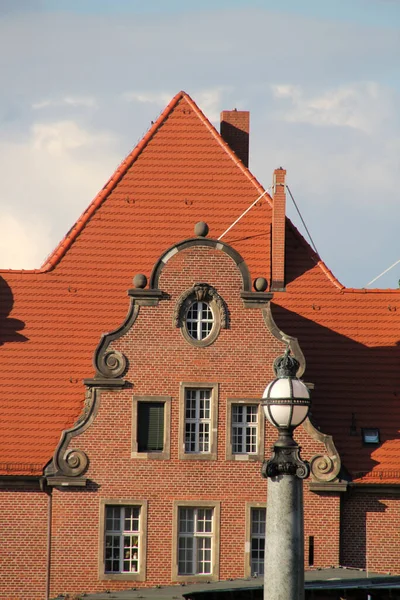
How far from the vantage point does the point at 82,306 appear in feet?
111

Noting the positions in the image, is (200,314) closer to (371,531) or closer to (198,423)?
(198,423)

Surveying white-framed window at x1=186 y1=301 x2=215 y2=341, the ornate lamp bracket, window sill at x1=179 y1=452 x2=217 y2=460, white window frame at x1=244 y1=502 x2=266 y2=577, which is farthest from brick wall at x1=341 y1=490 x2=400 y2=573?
the ornate lamp bracket

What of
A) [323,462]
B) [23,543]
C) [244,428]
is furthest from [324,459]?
[23,543]

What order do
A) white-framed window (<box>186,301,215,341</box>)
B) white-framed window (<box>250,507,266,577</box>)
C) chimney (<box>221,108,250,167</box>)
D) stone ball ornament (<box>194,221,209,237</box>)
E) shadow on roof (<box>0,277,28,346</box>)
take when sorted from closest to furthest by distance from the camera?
white-framed window (<box>250,507,266,577</box>)
stone ball ornament (<box>194,221,209,237</box>)
white-framed window (<box>186,301,215,341</box>)
shadow on roof (<box>0,277,28,346</box>)
chimney (<box>221,108,250,167</box>)

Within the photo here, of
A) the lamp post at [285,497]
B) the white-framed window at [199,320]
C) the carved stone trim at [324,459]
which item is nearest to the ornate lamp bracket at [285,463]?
the lamp post at [285,497]

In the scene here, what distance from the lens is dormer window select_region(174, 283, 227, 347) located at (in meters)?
31.3

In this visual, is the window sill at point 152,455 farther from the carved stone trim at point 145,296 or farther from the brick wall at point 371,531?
the brick wall at point 371,531

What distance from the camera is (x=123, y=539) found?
31.0 metres

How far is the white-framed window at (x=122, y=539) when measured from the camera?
30.8 meters

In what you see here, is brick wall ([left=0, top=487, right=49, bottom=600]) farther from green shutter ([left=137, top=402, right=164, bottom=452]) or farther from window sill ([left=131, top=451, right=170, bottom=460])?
green shutter ([left=137, top=402, right=164, bottom=452])

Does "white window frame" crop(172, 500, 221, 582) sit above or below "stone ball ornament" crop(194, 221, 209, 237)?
below

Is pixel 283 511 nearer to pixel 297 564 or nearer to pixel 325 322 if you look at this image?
pixel 297 564

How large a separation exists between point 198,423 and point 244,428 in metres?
1.06

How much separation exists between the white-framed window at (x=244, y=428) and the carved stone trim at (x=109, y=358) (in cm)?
276
